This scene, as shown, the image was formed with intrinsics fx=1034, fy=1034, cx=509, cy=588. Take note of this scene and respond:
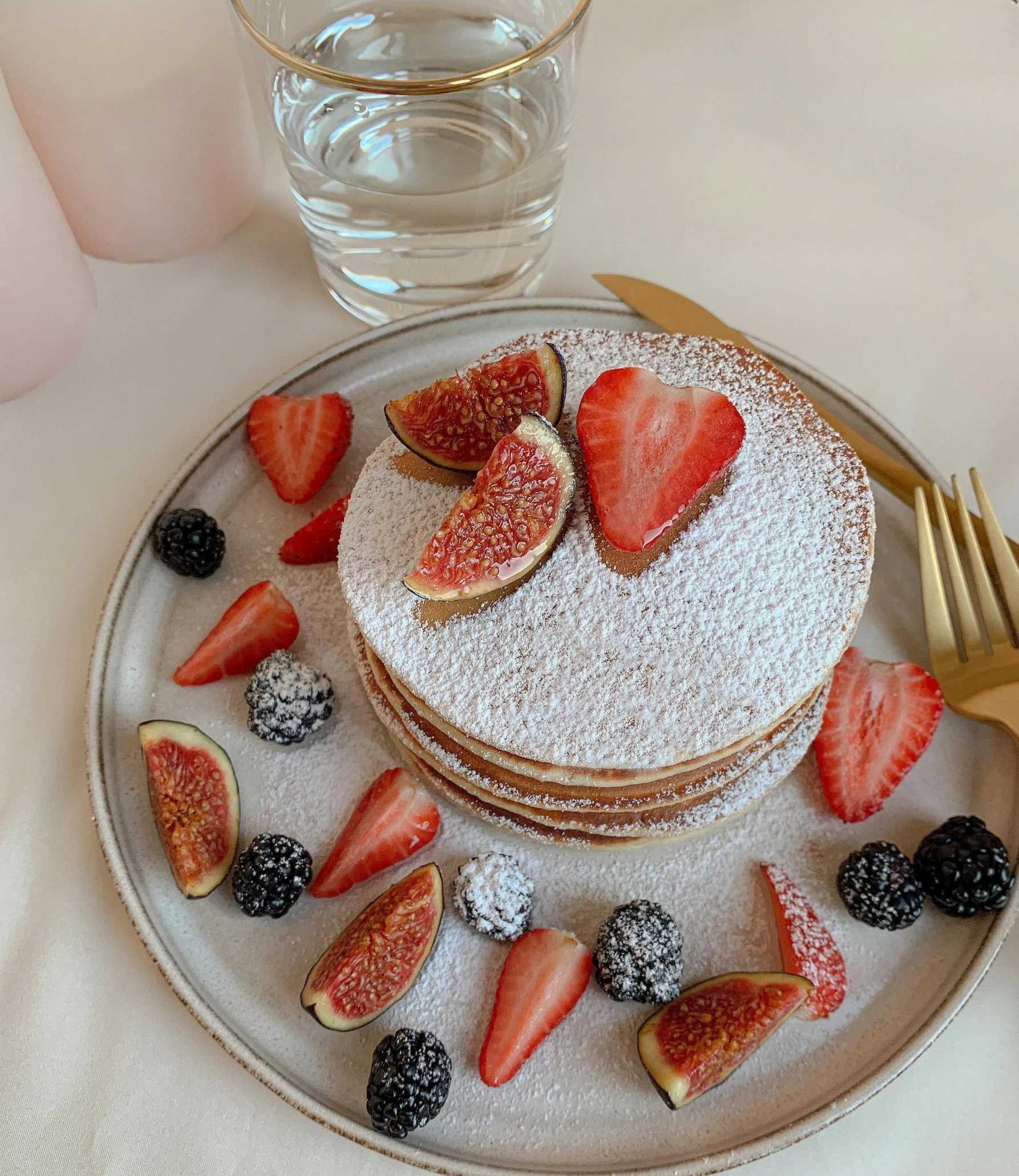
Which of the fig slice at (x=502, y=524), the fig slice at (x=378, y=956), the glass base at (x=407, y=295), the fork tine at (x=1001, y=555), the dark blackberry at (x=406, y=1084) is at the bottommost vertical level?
the dark blackberry at (x=406, y=1084)

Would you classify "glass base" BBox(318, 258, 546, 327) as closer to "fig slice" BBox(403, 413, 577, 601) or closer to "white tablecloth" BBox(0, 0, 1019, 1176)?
"white tablecloth" BBox(0, 0, 1019, 1176)

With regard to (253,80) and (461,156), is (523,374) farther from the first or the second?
(253,80)

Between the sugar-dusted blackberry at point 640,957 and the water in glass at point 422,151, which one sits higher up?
the water in glass at point 422,151

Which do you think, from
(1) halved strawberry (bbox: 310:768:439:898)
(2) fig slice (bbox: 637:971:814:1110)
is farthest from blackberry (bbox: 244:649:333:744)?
(2) fig slice (bbox: 637:971:814:1110)

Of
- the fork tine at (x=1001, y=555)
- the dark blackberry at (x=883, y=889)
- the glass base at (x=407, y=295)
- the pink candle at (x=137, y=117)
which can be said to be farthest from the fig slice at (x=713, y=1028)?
the pink candle at (x=137, y=117)

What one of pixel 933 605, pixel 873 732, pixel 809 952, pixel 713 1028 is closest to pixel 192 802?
pixel 713 1028

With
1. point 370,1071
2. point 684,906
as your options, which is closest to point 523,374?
point 684,906

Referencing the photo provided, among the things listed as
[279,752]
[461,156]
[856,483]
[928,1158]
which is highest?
[461,156]

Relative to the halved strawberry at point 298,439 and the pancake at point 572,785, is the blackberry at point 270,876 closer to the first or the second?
the pancake at point 572,785
